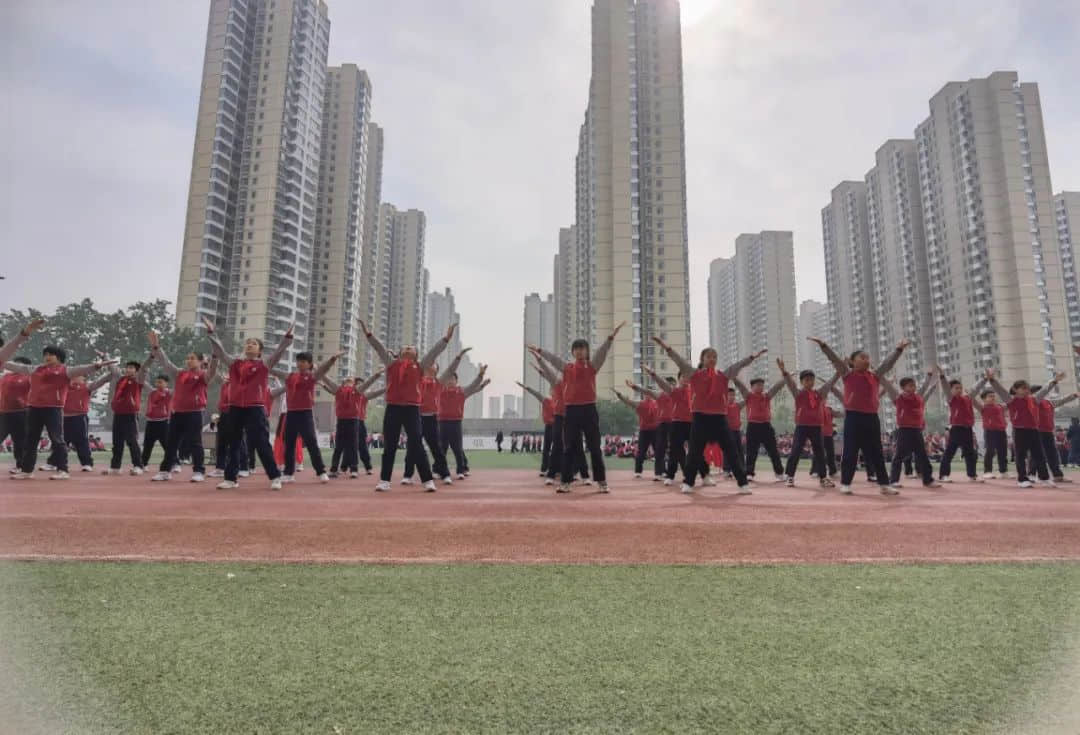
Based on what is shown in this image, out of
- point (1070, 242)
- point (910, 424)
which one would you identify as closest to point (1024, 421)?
point (910, 424)

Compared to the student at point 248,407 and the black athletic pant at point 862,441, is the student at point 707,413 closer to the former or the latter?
the black athletic pant at point 862,441

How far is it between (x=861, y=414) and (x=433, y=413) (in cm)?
757

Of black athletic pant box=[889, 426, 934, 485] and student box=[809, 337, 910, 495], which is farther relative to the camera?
black athletic pant box=[889, 426, 934, 485]

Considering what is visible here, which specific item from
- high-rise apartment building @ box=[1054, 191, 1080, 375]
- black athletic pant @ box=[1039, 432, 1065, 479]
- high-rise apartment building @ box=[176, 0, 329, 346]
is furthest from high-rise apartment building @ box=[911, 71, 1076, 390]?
high-rise apartment building @ box=[176, 0, 329, 346]

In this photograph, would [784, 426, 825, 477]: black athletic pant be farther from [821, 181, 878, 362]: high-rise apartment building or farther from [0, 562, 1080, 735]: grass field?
[821, 181, 878, 362]: high-rise apartment building

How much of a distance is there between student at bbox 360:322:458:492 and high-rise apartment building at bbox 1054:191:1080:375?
408ft

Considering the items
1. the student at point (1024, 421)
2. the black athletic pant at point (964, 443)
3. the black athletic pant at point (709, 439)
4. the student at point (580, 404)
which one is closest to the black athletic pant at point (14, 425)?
the student at point (580, 404)

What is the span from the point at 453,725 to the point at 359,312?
100 metres

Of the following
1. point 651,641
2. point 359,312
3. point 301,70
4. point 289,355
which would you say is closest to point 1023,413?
point 651,641

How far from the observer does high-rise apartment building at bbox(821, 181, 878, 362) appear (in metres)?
98.6

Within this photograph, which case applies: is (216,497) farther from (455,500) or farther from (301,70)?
(301,70)

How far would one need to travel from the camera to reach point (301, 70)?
77.9 metres

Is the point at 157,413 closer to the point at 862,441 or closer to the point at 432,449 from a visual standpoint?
the point at 432,449

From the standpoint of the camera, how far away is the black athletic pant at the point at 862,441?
8938 mm
